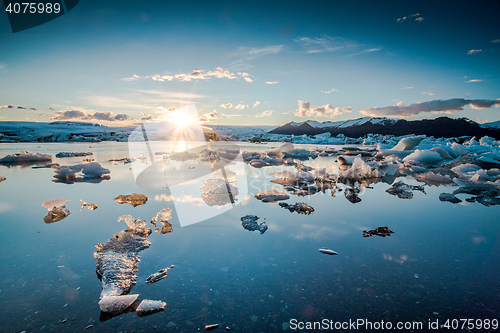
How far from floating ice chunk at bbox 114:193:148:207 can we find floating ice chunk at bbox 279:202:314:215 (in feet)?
6.76

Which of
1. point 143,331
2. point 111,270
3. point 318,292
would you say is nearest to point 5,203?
point 111,270

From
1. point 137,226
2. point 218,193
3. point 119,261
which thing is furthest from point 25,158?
point 119,261

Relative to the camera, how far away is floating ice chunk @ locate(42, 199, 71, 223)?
8.51 feet

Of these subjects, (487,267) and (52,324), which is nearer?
(52,324)

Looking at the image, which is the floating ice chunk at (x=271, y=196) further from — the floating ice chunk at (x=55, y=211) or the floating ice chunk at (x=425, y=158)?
the floating ice chunk at (x=425, y=158)

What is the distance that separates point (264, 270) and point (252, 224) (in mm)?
829

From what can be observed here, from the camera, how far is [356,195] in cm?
378

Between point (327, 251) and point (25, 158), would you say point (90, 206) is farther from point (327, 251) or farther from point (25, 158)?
point (25, 158)

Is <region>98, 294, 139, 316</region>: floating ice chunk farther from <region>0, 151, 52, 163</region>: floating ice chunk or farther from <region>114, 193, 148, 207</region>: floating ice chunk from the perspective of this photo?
<region>0, 151, 52, 163</region>: floating ice chunk

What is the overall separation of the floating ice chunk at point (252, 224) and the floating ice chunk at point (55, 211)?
2179 millimetres

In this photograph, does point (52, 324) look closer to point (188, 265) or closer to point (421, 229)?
point (188, 265)

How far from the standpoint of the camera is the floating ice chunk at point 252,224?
2.33 metres

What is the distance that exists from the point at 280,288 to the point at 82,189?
4227 millimetres

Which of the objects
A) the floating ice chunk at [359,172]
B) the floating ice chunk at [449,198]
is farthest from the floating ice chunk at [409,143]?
the floating ice chunk at [449,198]
